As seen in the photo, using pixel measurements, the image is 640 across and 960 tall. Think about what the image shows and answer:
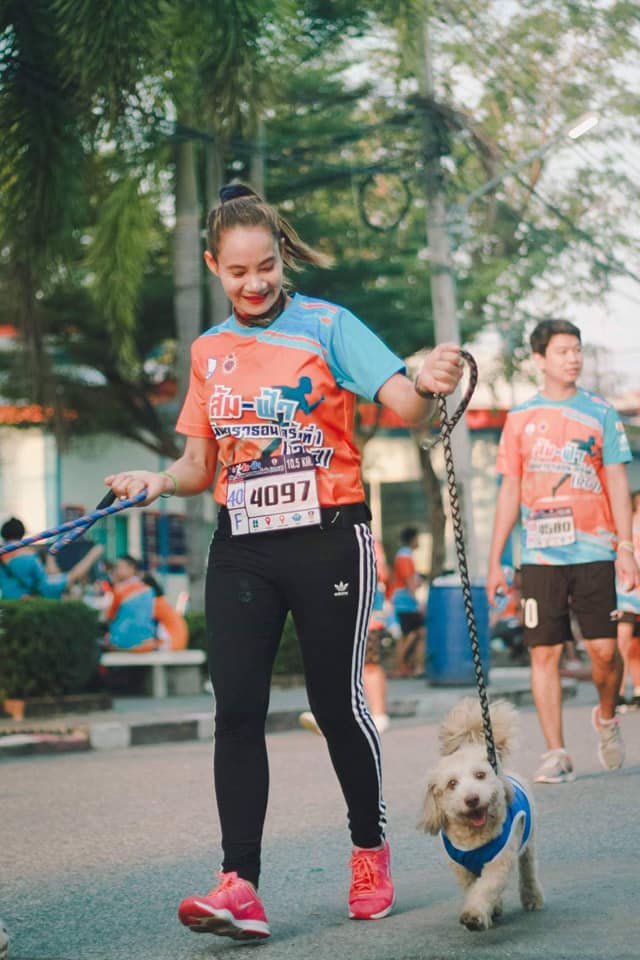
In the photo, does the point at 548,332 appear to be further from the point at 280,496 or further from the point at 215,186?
the point at 215,186

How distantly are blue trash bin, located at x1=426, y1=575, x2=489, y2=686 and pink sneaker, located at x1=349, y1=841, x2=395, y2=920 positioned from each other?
1161 cm

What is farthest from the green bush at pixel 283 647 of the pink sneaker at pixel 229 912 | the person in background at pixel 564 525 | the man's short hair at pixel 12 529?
the pink sneaker at pixel 229 912

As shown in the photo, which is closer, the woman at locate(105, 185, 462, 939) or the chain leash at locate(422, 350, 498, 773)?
the chain leash at locate(422, 350, 498, 773)

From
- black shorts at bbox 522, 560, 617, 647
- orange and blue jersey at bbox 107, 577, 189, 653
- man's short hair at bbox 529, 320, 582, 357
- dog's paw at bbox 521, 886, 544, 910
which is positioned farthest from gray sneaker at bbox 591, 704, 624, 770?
orange and blue jersey at bbox 107, 577, 189, 653

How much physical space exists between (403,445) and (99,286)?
18.1 meters

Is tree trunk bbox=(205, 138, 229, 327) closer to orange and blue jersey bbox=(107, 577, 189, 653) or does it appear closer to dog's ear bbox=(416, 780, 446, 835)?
orange and blue jersey bbox=(107, 577, 189, 653)

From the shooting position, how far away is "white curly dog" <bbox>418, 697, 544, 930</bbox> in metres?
4.39

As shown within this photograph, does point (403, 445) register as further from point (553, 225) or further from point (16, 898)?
point (16, 898)

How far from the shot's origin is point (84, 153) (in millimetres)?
14586

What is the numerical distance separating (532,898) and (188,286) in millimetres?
14622

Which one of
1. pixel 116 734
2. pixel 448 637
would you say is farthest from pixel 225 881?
pixel 448 637

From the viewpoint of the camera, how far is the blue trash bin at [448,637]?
16438 mm

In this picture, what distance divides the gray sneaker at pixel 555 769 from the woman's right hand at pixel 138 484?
382cm

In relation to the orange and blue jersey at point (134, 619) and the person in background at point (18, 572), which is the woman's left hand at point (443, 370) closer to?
the person in background at point (18, 572)
